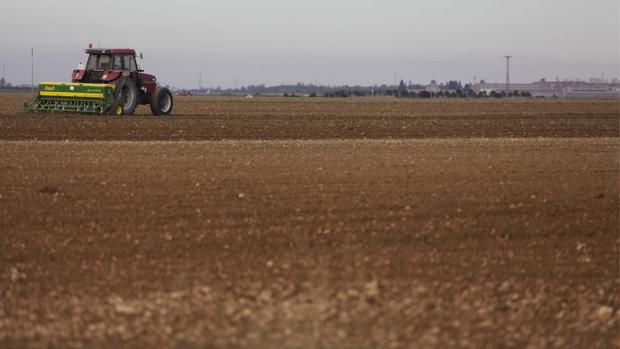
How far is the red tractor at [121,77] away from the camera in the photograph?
32.1m

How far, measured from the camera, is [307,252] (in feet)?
32.3

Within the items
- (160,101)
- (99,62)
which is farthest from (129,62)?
(160,101)

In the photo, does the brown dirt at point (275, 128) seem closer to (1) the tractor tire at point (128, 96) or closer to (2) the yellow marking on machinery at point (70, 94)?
(2) the yellow marking on machinery at point (70, 94)

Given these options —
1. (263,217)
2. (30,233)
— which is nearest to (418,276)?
(263,217)

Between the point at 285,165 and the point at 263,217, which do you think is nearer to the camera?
the point at 263,217

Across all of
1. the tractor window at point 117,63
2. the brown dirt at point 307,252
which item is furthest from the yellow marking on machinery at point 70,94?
the brown dirt at point 307,252

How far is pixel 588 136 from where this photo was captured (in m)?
26.5

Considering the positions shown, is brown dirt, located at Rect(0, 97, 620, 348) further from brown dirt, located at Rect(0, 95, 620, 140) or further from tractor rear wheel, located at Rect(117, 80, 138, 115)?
tractor rear wheel, located at Rect(117, 80, 138, 115)

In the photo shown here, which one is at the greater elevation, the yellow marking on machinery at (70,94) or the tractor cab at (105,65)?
the tractor cab at (105,65)

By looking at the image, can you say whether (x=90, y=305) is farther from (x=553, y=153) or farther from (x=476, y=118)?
(x=476, y=118)

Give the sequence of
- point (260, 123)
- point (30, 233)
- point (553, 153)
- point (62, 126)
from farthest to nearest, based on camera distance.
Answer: point (260, 123)
point (62, 126)
point (553, 153)
point (30, 233)

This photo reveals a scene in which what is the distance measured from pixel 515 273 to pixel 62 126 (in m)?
19.2

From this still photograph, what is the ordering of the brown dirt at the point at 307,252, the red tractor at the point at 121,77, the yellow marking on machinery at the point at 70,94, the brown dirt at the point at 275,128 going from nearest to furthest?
the brown dirt at the point at 307,252, the brown dirt at the point at 275,128, the yellow marking on machinery at the point at 70,94, the red tractor at the point at 121,77

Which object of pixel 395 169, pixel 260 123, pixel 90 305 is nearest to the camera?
pixel 90 305
